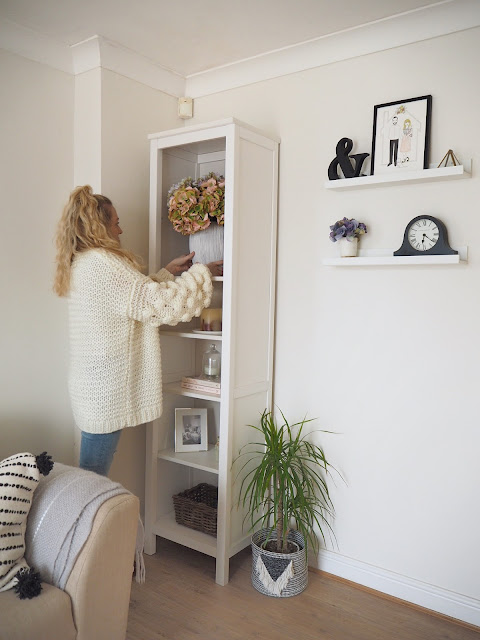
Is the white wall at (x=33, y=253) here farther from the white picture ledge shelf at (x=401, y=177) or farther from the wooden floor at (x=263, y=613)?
the white picture ledge shelf at (x=401, y=177)

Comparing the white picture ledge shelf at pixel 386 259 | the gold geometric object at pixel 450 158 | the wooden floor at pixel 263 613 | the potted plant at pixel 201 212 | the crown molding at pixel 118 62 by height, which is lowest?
the wooden floor at pixel 263 613

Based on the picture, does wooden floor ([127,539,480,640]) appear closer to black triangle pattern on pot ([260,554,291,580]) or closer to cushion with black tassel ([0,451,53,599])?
black triangle pattern on pot ([260,554,291,580])

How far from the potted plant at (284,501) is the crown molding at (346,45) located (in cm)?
167

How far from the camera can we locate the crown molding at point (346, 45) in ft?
7.29

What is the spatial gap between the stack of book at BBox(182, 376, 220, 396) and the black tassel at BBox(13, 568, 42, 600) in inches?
46.7

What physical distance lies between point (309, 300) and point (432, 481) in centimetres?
97

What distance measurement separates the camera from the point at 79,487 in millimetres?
1811

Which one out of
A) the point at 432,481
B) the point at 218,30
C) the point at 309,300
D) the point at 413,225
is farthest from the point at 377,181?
the point at 432,481

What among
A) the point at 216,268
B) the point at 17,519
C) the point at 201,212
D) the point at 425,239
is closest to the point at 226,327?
the point at 216,268

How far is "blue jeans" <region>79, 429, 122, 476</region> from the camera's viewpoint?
2.37 meters

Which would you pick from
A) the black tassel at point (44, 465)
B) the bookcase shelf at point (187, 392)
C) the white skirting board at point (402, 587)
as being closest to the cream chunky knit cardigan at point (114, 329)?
the bookcase shelf at point (187, 392)

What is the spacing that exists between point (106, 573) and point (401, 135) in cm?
198

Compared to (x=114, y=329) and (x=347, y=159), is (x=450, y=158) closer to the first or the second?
(x=347, y=159)

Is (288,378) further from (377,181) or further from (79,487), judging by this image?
(79,487)
